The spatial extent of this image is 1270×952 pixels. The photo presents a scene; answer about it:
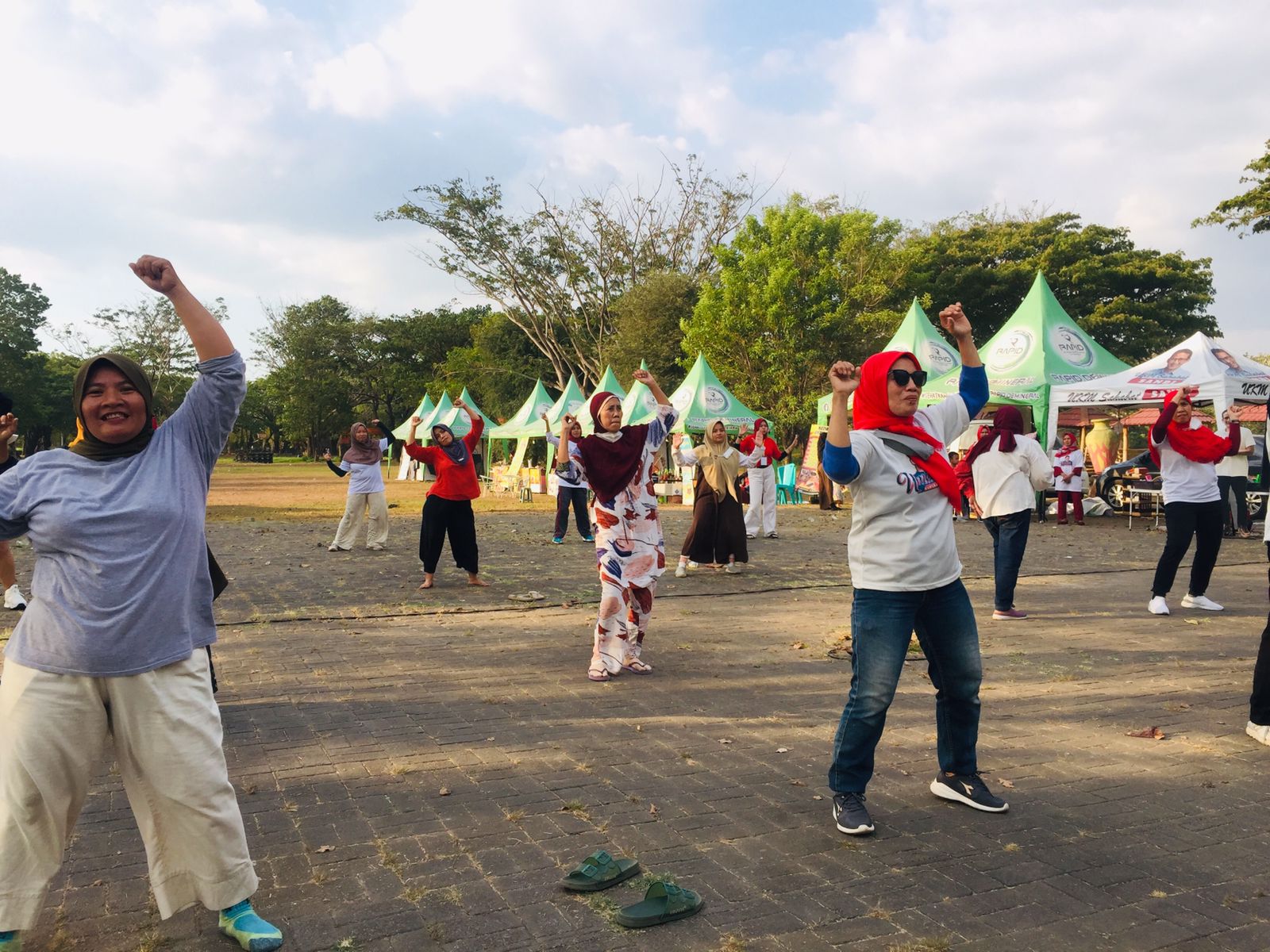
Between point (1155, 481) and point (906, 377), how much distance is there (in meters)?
16.7

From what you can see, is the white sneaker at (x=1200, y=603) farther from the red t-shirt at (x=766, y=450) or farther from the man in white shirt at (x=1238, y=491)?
the man in white shirt at (x=1238, y=491)

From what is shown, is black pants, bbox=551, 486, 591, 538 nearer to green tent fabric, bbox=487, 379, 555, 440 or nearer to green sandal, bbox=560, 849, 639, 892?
green sandal, bbox=560, 849, 639, 892

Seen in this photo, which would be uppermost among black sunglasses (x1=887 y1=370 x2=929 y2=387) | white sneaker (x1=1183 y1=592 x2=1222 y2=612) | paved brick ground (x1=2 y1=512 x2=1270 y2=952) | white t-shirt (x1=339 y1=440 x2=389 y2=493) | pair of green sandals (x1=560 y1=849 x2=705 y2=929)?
black sunglasses (x1=887 y1=370 x2=929 y2=387)

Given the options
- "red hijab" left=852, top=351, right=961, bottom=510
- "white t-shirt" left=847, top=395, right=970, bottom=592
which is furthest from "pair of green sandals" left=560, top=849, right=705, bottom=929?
"red hijab" left=852, top=351, right=961, bottom=510

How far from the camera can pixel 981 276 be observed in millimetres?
39875

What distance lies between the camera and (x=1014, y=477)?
8297 millimetres

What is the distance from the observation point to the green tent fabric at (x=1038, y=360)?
19375mm

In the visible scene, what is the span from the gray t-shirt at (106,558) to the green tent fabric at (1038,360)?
59.7 feet

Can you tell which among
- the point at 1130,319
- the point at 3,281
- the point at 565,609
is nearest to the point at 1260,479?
the point at 565,609

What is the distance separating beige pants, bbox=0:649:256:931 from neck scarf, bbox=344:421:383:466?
11.3 metres

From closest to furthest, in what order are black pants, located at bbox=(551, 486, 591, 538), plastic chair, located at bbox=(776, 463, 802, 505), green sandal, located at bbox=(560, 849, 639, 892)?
Answer: green sandal, located at bbox=(560, 849, 639, 892), black pants, located at bbox=(551, 486, 591, 538), plastic chair, located at bbox=(776, 463, 802, 505)

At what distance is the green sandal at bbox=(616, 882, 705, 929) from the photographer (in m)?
3.02

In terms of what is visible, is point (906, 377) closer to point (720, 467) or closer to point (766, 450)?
point (720, 467)

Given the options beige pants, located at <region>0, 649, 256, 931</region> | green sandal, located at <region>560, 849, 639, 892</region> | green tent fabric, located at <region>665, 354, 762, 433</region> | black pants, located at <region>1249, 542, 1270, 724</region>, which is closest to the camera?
beige pants, located at <region>0, 649, 256, 931</region>
